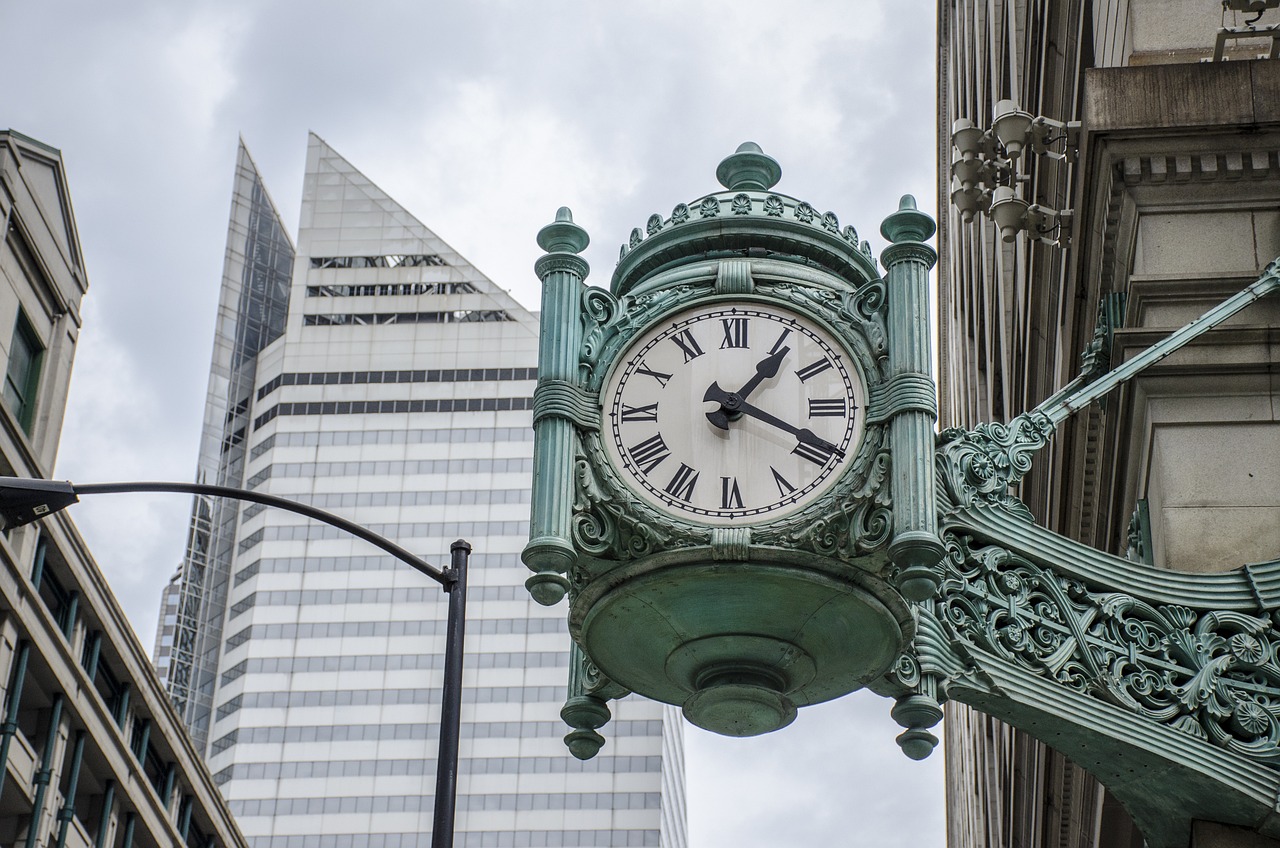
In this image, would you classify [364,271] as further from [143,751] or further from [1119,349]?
[1119,349]

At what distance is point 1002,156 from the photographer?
12055 mm

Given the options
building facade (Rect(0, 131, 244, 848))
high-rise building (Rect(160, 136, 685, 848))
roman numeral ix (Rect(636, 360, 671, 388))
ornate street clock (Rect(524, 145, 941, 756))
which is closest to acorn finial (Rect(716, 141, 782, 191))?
ornate street clock (Rect(524, 145, 941, 756))

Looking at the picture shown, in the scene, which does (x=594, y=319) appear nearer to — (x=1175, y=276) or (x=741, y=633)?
(x=741, y=633)

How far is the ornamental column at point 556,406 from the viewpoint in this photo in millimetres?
8203

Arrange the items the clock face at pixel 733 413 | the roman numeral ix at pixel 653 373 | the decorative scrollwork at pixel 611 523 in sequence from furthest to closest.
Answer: the roman numeral ix at pixel 653 373, the clock face at pixel 733 413, the decorative scrollwork at pixel 611 523

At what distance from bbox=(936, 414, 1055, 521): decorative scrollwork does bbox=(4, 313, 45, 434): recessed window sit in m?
36.3

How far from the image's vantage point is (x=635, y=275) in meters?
9.55

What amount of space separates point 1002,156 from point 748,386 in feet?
13.5

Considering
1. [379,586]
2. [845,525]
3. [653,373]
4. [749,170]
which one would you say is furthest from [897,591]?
[379,586]

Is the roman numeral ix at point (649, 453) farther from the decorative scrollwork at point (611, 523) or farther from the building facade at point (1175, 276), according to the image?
the building facade at point (1175, 276)

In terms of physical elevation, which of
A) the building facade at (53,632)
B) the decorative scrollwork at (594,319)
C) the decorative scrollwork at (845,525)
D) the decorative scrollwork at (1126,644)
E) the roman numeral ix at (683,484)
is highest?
the building facade at (53,632)

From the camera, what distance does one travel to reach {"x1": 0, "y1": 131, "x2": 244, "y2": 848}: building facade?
39875 millimetres

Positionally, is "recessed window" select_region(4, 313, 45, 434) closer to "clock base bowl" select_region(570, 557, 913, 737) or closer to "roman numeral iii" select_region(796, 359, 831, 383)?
"clock base bowl" select_region(570, 557, 913, 737)

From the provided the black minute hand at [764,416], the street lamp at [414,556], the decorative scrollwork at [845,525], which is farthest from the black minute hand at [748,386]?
the street lamp at [414,556]
